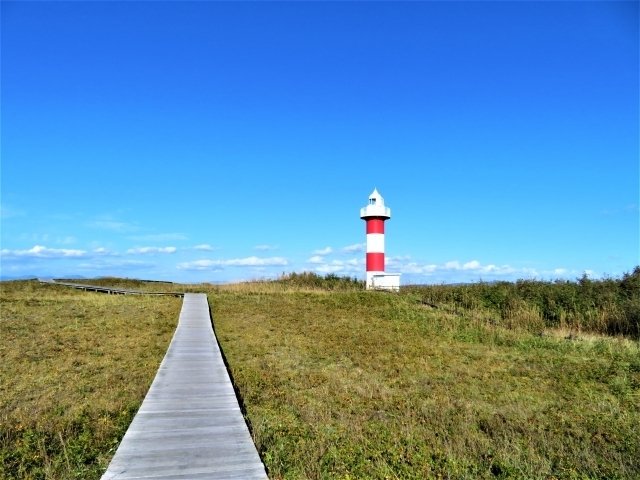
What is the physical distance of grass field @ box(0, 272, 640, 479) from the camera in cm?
638

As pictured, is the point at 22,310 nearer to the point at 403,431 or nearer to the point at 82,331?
the point at 82,331

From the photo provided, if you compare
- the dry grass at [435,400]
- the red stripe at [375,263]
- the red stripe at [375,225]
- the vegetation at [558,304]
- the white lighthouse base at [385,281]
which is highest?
the red stripe at [375,225]

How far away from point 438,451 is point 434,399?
273 centimetres

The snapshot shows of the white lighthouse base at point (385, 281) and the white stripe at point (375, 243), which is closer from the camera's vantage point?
the white lighthouse base at point (385, 281)

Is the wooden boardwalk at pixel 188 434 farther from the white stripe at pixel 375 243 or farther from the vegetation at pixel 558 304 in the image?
the white stripe at pixel 375 243

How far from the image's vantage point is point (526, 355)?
1373 centimetres

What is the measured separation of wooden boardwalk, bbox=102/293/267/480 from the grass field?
1.29 ft

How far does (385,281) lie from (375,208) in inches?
181

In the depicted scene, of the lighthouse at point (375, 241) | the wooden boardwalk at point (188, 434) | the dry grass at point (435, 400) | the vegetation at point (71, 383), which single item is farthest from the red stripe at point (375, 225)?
the wooden boardwalk at point (188, 434)

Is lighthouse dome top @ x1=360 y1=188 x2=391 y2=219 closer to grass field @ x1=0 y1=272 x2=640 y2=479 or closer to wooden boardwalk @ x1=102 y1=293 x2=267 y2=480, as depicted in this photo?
grass field @ x1=0 y1=272 x2=640 y2=479

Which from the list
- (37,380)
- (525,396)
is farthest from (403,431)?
(37,380)

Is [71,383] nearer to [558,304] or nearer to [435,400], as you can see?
[435,400]

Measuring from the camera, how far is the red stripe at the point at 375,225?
1158 inches

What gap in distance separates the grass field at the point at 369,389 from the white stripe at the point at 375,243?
8.76 metres
